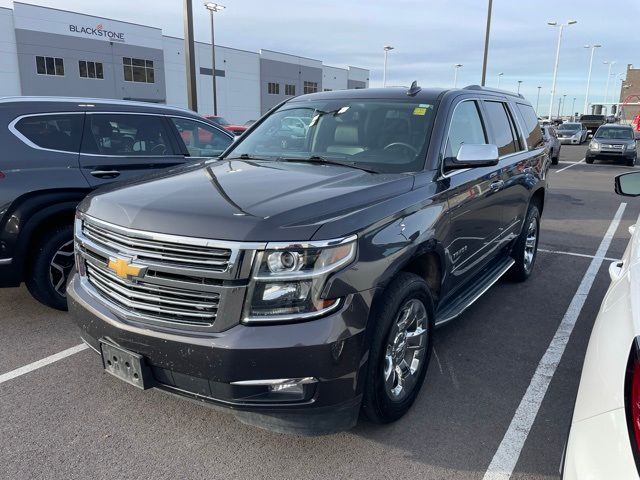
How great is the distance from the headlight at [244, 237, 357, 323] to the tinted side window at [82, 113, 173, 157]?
3.36 metres

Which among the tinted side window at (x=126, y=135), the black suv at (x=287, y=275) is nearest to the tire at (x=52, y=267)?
the tinted side window at (x=126, y=135)

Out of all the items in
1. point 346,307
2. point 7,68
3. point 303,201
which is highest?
point 7,68

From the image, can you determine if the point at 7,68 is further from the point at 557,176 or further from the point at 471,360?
the point at 471,360

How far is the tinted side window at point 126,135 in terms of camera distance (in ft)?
16.4

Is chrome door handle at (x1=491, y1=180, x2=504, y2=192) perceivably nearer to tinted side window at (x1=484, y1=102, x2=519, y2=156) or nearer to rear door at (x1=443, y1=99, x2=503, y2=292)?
rear door at (x1=443, y1=99, x2=503, y2=292)

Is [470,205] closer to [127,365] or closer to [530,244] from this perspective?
[530,244]

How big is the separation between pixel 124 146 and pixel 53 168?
88 centimetres

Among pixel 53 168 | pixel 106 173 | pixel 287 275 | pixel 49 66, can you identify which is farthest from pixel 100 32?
pixel 287 275

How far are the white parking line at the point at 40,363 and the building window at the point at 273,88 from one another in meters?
62.9

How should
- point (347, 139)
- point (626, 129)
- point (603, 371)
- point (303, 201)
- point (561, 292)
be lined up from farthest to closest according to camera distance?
point (626, 129) < point (561, 292) < point (347, 139) < point (303, 201) < point (603, 371)

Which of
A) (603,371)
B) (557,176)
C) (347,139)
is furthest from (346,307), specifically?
(557,176)

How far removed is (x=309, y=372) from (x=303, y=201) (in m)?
0.86

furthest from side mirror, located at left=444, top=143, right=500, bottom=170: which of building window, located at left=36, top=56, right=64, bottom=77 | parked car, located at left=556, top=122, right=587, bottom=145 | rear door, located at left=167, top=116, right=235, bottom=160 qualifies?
building window, located at left=36, top=56, right=64, bottom=77

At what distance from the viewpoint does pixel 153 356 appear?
2.49m
